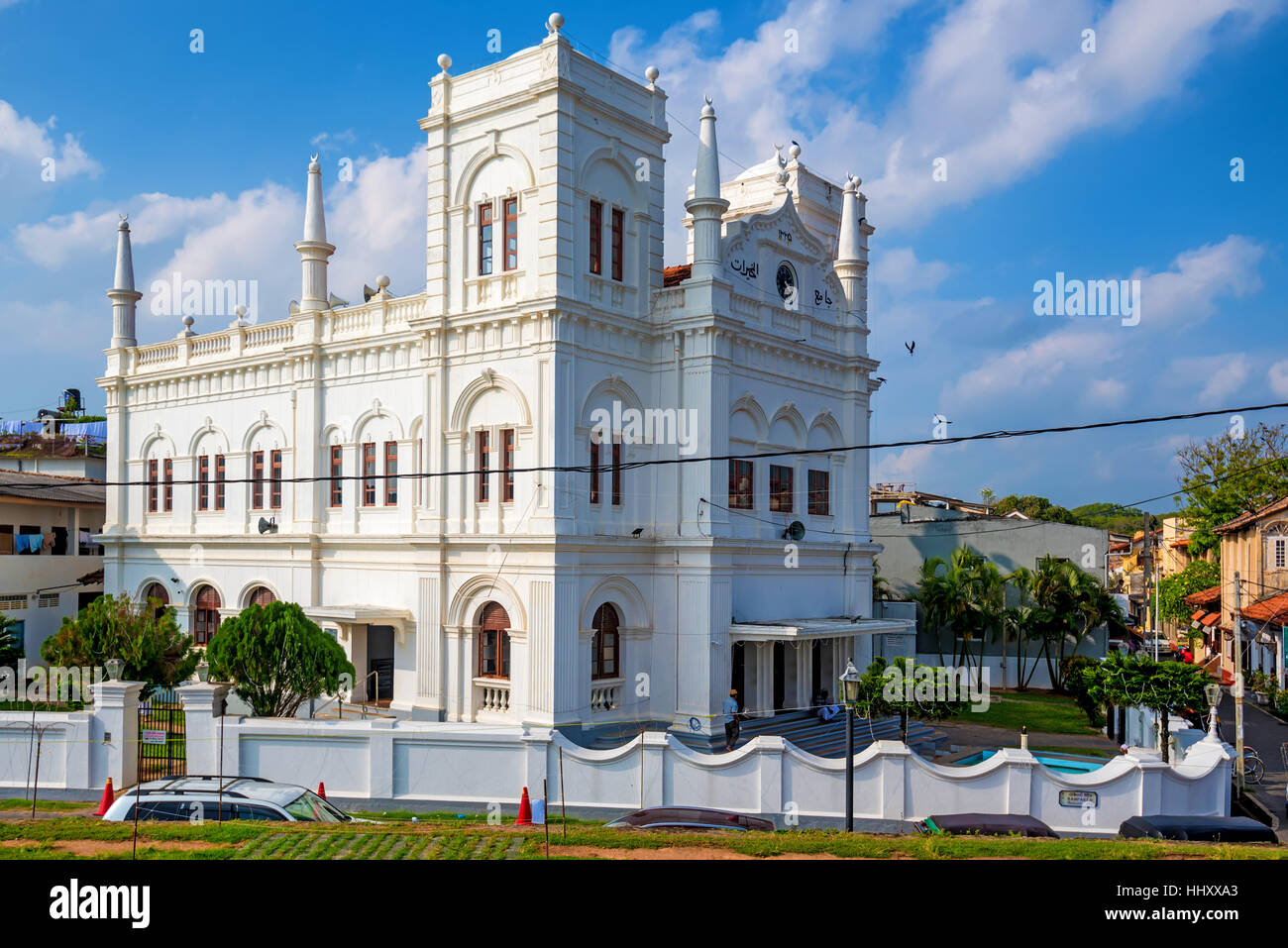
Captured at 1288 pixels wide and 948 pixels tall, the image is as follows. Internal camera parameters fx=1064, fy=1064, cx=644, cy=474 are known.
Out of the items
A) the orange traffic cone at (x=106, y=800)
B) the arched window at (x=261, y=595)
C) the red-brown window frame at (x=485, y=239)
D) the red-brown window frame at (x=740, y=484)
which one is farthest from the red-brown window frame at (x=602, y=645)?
the arched window at (x=261, y=595)

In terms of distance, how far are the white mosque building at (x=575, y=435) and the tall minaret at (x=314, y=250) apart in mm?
76

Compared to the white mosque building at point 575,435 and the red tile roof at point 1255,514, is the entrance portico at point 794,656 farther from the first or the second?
A: the red tile roof at point 1255,514

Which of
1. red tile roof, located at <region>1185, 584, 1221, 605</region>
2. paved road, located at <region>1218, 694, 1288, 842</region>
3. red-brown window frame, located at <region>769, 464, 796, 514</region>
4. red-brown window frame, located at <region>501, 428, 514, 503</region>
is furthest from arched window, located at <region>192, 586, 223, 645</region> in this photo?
red tile roof, located at <region>1185, 584, 1221, 605</region>

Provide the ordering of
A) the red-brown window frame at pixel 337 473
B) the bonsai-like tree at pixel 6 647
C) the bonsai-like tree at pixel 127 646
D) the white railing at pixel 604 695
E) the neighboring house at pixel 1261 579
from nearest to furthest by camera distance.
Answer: the white railing at pixel 604 695
the bonsai-like tree at pixel 127 646
the bonsai-like tree at pixel 6 647
the red-brown window frame at pixel 337 473
the neighboring house at pixel 1261 579

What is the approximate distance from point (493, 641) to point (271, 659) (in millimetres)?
5025

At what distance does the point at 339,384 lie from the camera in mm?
28656

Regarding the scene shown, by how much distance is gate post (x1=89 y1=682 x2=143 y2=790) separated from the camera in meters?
Result: 19.2

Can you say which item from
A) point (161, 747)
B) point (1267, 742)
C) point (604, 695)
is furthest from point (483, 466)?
point (1267, 742)

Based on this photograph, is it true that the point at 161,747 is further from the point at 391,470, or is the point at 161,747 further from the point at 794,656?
the point at 794,656

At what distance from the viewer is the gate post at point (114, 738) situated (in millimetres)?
19156
